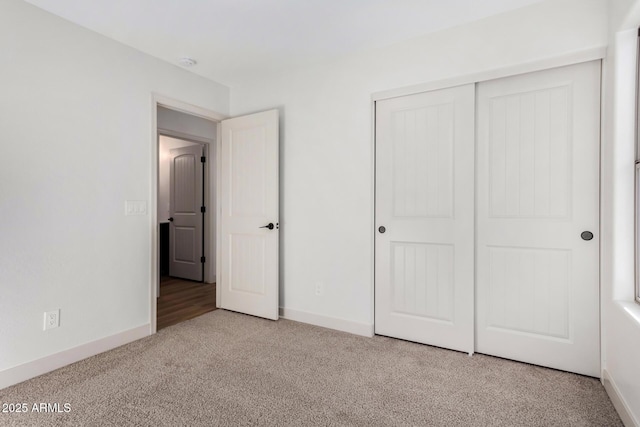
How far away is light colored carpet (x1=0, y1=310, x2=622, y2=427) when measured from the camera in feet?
5.80

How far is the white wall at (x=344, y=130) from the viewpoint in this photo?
2373 millimetres

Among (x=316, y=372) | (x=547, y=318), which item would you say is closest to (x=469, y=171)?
(x=547, y=318)

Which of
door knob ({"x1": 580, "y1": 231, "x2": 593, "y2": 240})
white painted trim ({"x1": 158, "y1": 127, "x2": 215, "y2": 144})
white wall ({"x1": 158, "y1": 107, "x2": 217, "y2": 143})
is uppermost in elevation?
white wall ({"x1": 158, "y1": 107, "x2": 217, "y2": 143})

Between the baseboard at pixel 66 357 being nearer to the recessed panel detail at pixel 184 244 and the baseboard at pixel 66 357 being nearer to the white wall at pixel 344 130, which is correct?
the white wall at pixel 344 130

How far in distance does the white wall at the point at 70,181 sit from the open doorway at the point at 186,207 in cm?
152

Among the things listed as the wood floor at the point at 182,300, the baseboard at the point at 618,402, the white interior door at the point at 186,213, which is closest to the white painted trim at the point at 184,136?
the white interior door at the point at 186,213

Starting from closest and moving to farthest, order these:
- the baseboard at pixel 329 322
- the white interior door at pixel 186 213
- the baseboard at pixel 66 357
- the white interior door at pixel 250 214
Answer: the baseboard at pixel 66 357 → the baseboard at pixel 329 322 → the white interior door at pixel 250 214 → the white interior door at pixel 186 213

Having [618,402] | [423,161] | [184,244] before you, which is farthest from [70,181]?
[618,402]

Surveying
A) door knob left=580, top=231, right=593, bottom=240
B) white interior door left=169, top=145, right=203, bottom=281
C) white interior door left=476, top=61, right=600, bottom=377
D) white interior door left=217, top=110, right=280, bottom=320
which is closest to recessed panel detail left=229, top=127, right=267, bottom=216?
white interior door left=217, top=110, right=280, bottom=320

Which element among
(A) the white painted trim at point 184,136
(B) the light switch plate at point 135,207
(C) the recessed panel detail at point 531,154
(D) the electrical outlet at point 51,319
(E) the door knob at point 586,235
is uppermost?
(A) the white painted trim at point 184,136

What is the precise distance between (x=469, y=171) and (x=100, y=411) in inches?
110

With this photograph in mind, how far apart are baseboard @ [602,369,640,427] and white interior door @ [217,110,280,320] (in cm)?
251

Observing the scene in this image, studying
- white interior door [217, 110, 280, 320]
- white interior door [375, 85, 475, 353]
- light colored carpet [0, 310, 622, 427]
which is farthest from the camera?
white interior door [217, 110, 280, 320]

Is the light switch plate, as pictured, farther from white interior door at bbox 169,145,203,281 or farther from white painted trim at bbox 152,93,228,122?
white interior door at bbox 169,145,203,281
